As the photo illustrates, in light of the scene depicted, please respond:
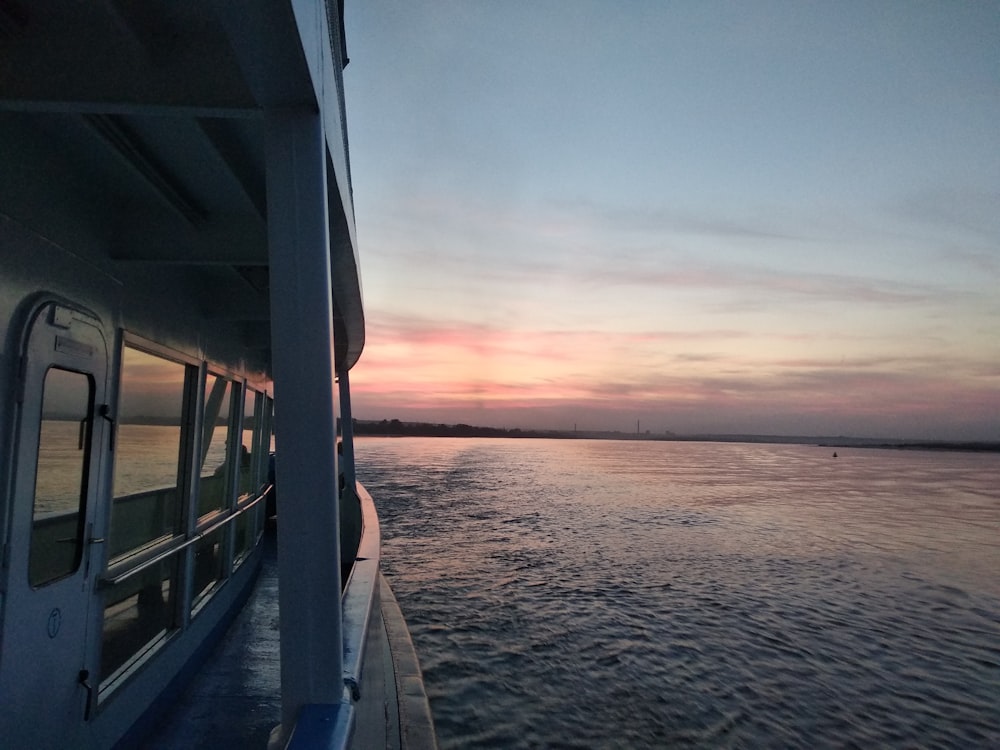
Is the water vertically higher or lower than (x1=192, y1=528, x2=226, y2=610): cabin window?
lower

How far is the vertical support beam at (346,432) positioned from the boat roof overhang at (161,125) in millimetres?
4867

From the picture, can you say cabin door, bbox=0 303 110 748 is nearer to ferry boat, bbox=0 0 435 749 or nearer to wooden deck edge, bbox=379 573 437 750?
ferry boat, bbox=0 0 435 749

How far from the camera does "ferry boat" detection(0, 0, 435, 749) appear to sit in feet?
5.70

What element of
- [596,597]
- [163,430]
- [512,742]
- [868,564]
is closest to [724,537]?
[868,564]

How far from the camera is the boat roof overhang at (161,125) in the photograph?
163 cm

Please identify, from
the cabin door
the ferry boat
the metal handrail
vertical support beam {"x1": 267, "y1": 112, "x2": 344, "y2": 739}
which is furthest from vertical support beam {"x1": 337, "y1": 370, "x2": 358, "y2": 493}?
vertical support beam {"x1": 267, "y1": 112, "x2": 344, "y2": 739}

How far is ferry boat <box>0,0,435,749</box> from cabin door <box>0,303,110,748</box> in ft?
0.04

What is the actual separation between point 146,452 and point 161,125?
2491 millimetres

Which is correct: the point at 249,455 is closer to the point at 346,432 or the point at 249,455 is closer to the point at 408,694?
the point at 346,432

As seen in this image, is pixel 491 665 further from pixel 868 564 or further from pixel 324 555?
pixel 868 564

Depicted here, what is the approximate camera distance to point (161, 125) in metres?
2.57

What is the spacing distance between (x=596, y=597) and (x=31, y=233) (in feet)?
41.2

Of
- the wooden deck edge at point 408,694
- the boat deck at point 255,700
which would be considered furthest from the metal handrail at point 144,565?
the wooden deck edge at point 408,694

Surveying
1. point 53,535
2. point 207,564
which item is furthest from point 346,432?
point 53,535
